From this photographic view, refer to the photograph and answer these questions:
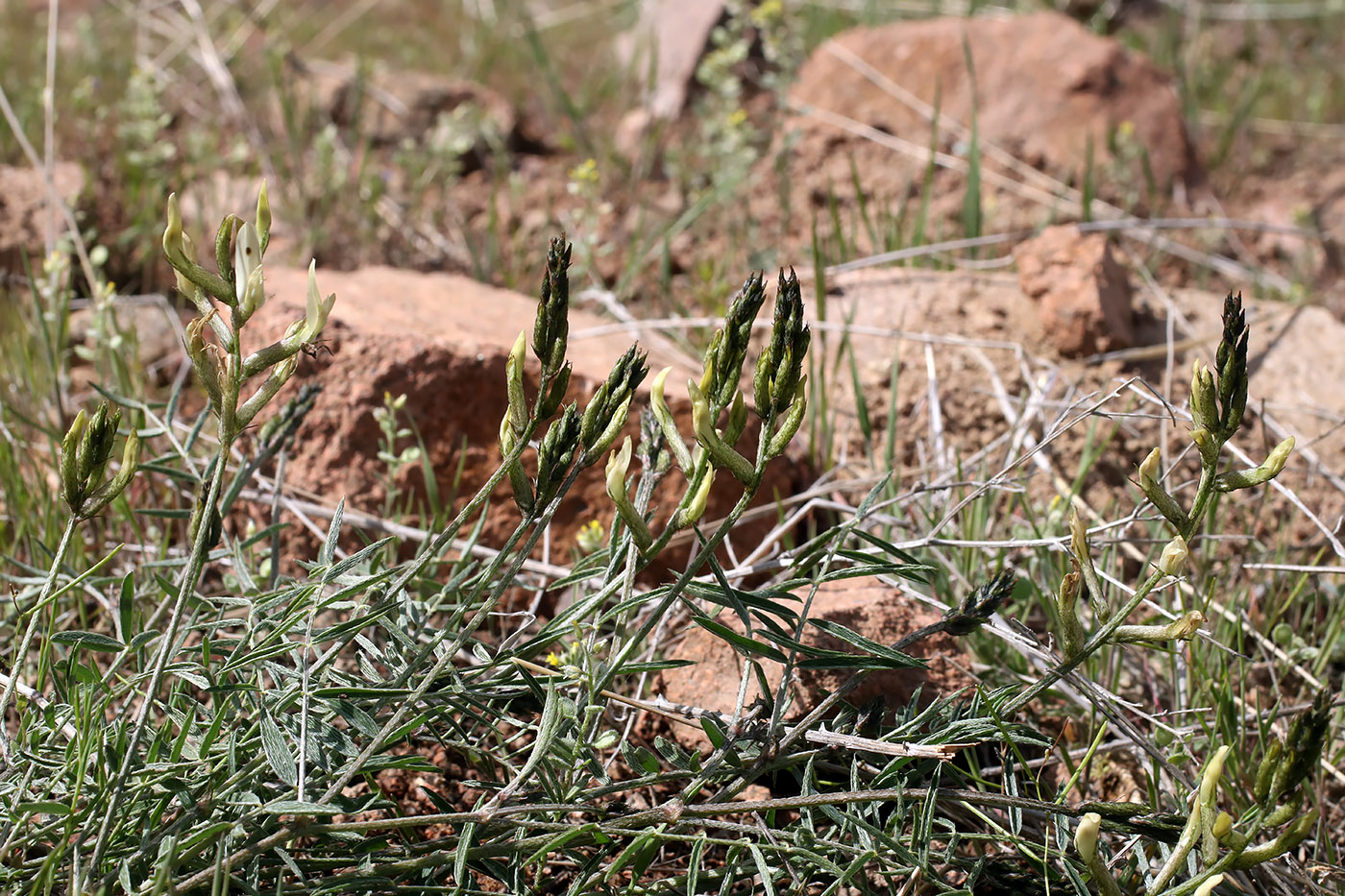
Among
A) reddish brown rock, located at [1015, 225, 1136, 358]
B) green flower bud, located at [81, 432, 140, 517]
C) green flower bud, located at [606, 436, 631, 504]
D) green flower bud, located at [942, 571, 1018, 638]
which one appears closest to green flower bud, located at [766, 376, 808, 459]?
green flower bud, located at [606, 436, 631, 504]

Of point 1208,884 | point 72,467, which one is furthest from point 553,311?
point 1208,884

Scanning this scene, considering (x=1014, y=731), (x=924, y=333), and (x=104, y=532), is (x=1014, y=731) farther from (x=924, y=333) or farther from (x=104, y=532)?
(x=104, y=532)

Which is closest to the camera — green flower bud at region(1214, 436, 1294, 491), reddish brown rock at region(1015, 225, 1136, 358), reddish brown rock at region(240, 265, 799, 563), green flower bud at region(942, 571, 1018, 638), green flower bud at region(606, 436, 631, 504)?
green flower bud at region(606, 436, 631, 504)

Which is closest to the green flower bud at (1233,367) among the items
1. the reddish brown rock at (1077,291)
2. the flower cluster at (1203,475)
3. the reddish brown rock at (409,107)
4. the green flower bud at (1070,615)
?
the flower cluster at (1203,475)

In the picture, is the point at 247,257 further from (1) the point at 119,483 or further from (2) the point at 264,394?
(1) the point at 119,483

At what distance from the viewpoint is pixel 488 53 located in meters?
5.74

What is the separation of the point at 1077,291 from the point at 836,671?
59.2 inches

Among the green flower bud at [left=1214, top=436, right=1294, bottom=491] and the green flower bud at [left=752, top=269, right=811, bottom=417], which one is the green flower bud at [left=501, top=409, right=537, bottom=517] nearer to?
the green flower bud at [left=752, top=269, right=811, bottom=417]

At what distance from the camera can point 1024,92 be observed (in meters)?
4.45

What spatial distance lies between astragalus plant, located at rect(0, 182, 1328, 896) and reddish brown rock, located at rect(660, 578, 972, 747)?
0.07 m

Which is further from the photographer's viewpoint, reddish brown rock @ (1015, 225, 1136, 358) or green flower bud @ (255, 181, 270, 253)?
reddish brown rock @ (1015, 225, 1136, 358)

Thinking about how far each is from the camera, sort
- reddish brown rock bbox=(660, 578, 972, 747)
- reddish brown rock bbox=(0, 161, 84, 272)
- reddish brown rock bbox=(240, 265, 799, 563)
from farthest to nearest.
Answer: reddish brown rock bbox=(0, 161, 84, 272) → reddish brown rock bbox=(240, 265, 799, 563) → reddish brown rock bbox=(660, 578, 972, 747)

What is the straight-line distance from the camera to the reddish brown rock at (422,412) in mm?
2305

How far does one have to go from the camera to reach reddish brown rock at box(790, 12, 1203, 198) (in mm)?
4352
